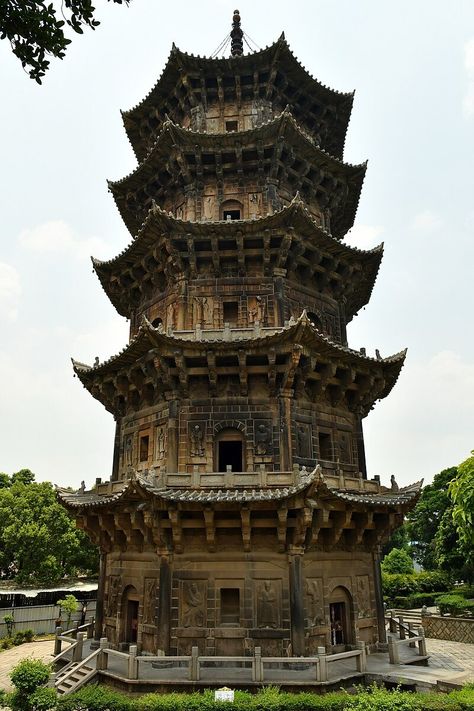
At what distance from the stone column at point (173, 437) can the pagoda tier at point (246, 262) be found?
3.61 meters

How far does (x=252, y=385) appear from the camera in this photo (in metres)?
19.2

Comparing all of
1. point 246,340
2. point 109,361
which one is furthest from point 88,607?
point 246,340

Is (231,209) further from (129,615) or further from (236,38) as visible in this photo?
(129,615)

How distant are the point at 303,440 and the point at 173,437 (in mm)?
4613

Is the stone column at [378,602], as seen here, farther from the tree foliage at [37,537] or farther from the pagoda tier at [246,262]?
the tree foliage at [37,537]

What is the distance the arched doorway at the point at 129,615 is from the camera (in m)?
18.9

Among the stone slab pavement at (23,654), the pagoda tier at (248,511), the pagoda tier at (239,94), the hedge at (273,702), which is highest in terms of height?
Result: the pagoda tier at (239,94)

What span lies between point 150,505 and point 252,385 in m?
5.59

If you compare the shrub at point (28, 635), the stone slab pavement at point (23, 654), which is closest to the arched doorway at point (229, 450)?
the stone slab pavement at point (23, 654)

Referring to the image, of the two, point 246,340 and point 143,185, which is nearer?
point 246,340

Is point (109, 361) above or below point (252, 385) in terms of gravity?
above

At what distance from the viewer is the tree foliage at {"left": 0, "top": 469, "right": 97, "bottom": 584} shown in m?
41.9

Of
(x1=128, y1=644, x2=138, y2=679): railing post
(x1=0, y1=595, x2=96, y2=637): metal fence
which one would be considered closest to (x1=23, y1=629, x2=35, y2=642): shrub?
(x1=0, y1=595, x2=96, y2=637): metal fence

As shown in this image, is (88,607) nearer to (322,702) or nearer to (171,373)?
(171,373)
